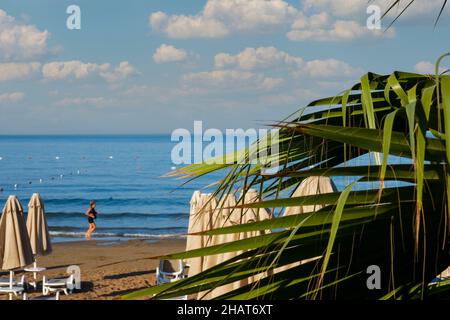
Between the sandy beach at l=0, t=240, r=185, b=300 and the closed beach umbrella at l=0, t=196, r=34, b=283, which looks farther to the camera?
the sandy beach at l=0, t=240, r=185, b=300

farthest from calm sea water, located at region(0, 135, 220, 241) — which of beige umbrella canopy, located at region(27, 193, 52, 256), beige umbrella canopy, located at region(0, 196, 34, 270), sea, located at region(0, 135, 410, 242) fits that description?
beige umbrella canopy, located at region(0, 196, 34, 270)

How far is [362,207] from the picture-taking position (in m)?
1.33

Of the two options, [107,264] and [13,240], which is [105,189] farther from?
[13,240]

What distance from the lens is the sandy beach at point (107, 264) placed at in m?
12.9

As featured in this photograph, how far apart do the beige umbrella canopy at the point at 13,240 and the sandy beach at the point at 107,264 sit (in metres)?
0.71

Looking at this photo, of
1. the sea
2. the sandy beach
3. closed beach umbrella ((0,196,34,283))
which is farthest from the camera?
the sea

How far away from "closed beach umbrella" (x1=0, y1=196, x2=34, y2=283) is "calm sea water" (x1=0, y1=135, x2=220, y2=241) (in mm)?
7579

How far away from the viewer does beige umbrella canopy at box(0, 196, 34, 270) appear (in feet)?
38.1

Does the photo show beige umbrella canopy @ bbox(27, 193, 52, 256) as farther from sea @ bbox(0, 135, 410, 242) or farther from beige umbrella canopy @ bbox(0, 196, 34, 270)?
sea @ bbox(0, 135, 410, 242)

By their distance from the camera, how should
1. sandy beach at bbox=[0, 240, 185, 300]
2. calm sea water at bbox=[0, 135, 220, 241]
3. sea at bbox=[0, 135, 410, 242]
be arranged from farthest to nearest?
calm sea water at bbox=[0, 135, 220, 241] < sea at bbox=[0, 135, 410, 242] < sandy beach at bbox=[0, 240, 185, 300]

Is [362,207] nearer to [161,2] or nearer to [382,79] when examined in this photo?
[382,79]

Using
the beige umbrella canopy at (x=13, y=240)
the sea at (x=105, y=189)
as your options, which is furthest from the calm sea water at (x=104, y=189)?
the beige umbrella canopy at (x=13, y=240)

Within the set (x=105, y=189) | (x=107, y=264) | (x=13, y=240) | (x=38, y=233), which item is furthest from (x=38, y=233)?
(x=105, y=189)

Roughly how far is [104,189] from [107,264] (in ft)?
102
